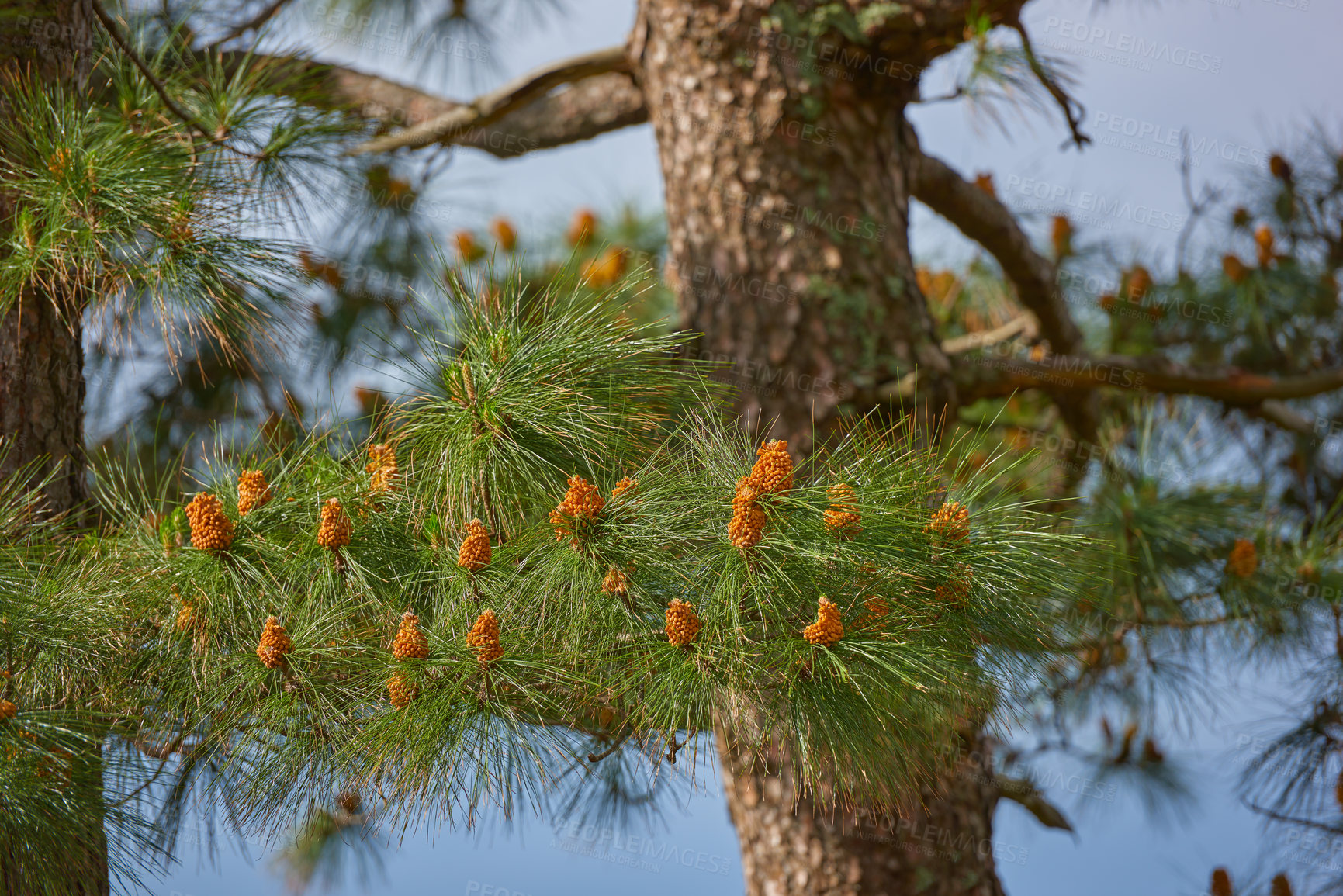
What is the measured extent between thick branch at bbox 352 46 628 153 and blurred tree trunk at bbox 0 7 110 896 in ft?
1.87

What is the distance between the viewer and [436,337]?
2.83 feet

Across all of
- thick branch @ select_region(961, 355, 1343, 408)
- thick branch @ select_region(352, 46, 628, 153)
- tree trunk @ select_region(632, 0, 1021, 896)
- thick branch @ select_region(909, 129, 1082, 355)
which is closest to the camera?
tree trunk @ select_region(632, 0, 1021, 896)

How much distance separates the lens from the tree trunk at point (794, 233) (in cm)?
137

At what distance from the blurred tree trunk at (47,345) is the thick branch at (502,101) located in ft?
1.87

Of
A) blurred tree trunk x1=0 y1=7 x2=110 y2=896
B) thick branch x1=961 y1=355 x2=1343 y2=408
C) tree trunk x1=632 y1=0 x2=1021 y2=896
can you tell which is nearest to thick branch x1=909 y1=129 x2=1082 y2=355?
tree trunk x1=632 y1=0 x2=1021 y2=896

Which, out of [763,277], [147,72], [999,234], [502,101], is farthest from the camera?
[999,234]

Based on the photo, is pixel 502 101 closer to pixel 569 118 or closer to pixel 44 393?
pixel 569 118

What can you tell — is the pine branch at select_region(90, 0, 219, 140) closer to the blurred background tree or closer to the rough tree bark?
the blurred background tree

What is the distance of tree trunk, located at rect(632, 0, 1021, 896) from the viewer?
1.37 metres

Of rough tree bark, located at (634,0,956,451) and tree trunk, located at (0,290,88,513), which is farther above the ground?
rough tree bark, located at (634,0,956,451)

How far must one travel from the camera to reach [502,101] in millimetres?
1678

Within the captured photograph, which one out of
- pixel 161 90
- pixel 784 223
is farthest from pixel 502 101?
pixel 161 90

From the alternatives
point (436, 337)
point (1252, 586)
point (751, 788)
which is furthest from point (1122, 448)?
point (436, 337)

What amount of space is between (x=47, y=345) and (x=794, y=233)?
90 centimetres
